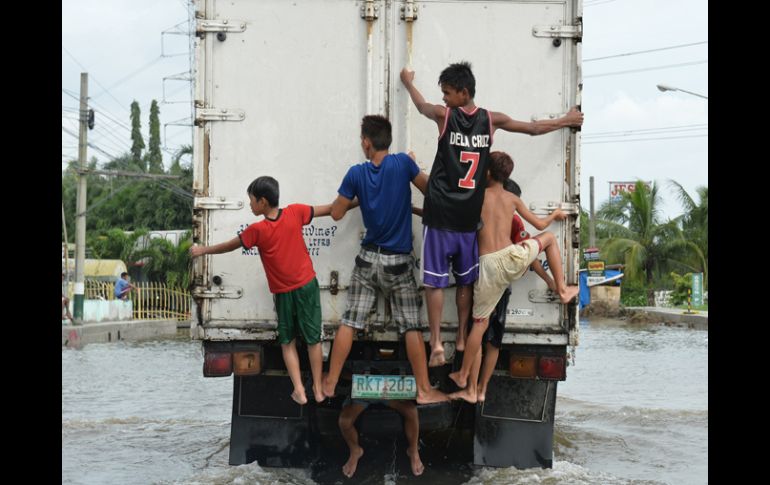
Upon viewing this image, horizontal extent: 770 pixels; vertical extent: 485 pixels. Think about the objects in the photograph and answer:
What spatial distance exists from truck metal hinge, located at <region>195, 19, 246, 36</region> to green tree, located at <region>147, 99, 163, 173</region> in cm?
5173

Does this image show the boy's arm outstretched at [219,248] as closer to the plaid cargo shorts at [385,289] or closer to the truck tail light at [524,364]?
the plaid cargo shorts at [385,289]

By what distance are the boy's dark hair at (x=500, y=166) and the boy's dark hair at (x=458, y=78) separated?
464 mm

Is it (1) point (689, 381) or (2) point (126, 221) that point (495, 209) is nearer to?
(1) point (689, 381)

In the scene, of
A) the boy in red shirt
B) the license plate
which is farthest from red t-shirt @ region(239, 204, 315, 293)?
the license plate

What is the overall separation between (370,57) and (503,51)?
88cm

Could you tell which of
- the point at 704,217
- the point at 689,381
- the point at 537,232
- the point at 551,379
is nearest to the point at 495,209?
the point at 537,232

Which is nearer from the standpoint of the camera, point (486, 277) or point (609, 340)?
point (486, 277)

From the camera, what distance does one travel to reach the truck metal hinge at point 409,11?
6.37m

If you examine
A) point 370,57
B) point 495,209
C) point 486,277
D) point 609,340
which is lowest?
point 609,340

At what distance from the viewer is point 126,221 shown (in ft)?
163

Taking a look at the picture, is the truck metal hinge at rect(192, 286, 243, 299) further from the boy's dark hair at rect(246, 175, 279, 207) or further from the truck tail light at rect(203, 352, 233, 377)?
the boy's dark hair at rect(246, 175, 279, 207)

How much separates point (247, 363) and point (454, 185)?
1815mm

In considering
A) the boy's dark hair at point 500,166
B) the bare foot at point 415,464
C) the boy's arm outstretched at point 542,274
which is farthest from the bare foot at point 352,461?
the boy's dark hair at point 500,166

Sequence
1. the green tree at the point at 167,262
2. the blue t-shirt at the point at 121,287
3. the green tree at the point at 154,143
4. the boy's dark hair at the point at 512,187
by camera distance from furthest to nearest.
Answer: the green tree at the point at 154,143 → the green tree at the point at 167,262 → the blue t-shirt at the point at 121,287 → the boy's dark hair at the point at 512,187
